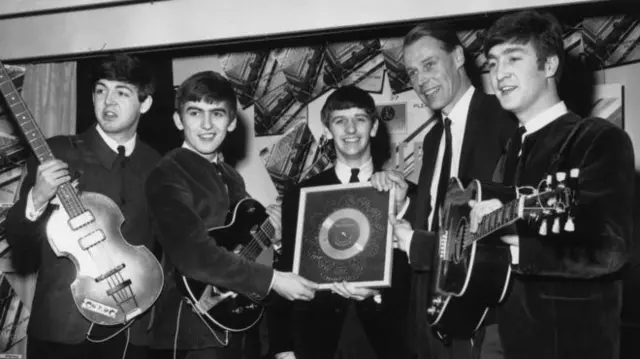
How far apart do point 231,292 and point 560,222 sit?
178cm

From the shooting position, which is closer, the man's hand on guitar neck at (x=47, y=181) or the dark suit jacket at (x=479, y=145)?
the dark suit jacket at (x=479, y=145)

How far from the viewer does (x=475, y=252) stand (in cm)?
269

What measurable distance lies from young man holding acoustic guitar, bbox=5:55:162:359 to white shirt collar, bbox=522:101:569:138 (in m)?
1.97

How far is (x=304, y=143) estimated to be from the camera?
4750 mm

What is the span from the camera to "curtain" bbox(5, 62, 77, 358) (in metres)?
4.89

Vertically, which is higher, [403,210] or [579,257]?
[403,210]

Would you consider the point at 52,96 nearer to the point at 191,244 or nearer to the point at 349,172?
the point at 191,244

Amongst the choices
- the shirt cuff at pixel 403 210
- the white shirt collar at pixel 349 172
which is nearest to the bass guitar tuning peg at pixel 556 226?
the shirt cuff at pixel 403 210

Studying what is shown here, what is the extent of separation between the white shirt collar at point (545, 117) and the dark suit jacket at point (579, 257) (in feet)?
0.20

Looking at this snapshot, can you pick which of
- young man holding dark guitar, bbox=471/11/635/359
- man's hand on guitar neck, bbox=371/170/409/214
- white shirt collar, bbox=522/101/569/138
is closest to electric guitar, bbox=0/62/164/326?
man's hand on guitar neck, bbox=371/170/409/214

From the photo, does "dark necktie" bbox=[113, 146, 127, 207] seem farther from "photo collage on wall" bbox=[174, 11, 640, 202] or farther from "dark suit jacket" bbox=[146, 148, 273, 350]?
"photo collage on wall" bbox=[174, 11, 640, 202]

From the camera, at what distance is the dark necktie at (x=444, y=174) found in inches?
130

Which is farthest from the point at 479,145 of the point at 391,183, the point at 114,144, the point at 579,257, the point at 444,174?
the point at 114,144

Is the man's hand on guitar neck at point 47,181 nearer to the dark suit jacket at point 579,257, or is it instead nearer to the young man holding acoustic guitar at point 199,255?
the young man holding acoustic guitar at point 199,255
